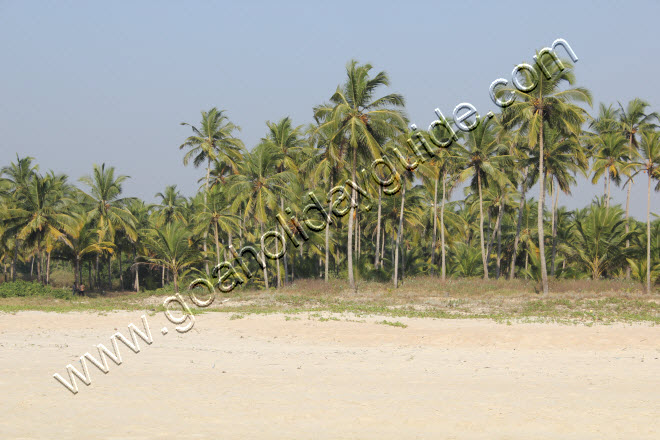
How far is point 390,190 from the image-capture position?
33812 millimetres

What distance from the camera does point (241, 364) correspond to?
11.8 m

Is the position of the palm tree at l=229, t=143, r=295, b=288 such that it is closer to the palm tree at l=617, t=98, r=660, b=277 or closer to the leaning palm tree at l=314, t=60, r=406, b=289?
the leaning palm tree at l=314, t=60, r=406, b=289

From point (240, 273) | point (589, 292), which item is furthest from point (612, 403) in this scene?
point (240, 273)

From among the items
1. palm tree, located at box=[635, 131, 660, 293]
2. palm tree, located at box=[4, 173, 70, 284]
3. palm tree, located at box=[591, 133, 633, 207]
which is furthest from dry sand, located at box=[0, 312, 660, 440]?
palm tree, located at box=[591, 133, 633, 207]

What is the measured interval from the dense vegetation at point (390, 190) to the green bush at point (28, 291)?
2.40m

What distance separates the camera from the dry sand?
7.28m

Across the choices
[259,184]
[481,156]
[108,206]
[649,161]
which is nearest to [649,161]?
[649,161]

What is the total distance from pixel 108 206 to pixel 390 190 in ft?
64.0

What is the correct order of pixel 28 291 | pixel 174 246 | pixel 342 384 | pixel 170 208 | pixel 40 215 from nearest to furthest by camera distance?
pixel 342 384 < pixel 28 291 < pixel 40 215 < pixel 174 246 < pixel 170 208

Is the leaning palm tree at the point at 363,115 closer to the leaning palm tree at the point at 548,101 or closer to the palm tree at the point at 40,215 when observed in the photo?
the leaning palm tree at the point at 548,101

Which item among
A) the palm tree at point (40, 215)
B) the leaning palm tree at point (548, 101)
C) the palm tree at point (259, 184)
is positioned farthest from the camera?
the palm tree at point (40, 215)

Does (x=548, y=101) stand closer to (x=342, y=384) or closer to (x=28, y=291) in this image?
(x=342, y=384)

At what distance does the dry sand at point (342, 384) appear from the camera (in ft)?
23.9

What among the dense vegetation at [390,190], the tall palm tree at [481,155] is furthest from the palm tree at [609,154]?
the tall palm tree at [481,155]
